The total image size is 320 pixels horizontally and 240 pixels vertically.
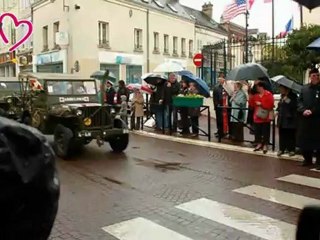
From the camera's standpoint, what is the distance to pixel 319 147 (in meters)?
8.50

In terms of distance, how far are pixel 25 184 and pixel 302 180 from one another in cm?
656

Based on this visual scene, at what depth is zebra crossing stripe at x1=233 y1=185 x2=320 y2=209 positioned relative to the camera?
6281mm

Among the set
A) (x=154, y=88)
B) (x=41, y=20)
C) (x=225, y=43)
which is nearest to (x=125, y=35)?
(x=41, y=20)

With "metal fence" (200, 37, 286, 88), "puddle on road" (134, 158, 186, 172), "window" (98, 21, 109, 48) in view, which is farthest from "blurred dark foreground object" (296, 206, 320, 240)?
"window" (98, 21, 109, 48)

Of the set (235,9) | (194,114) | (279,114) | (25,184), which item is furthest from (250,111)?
(235,9)

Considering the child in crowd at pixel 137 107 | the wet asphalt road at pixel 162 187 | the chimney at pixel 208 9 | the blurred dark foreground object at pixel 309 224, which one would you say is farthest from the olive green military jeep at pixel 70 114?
the chimney at pixel 208 9

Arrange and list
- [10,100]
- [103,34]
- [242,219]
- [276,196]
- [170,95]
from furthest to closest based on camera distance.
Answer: [103,34] < [170,95] < [10,100] < [276,196] < [242,219]

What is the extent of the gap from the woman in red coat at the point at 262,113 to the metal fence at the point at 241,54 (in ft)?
21.2

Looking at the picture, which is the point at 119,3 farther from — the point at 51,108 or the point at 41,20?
the point at 51,108

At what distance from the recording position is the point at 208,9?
51.9 meters

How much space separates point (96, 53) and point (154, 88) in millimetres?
16040

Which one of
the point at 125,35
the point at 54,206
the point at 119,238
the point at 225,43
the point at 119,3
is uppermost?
the point at 119,3

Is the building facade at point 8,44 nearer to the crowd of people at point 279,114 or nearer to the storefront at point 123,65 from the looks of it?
the storefront at point 123,65

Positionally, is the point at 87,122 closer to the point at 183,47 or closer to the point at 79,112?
the point at 79,112
